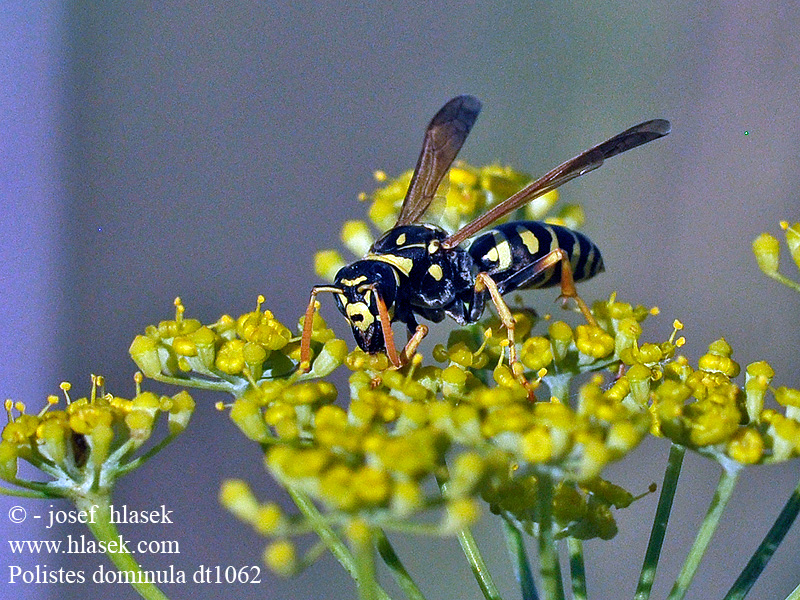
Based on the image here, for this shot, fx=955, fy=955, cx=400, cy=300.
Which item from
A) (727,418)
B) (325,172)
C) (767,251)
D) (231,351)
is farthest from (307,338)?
(325,172)

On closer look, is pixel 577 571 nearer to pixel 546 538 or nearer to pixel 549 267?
pixel 546 538

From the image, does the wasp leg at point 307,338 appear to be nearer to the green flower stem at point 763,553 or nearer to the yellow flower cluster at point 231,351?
the yellow flower cluster at point 231,351

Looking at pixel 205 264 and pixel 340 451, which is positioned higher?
pixel 205 264

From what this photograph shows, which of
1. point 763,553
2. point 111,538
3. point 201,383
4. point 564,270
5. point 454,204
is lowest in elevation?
point 763,553

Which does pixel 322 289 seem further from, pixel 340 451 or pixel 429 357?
pixel 429 357

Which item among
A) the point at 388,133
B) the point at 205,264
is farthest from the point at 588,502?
the point at 388,133
